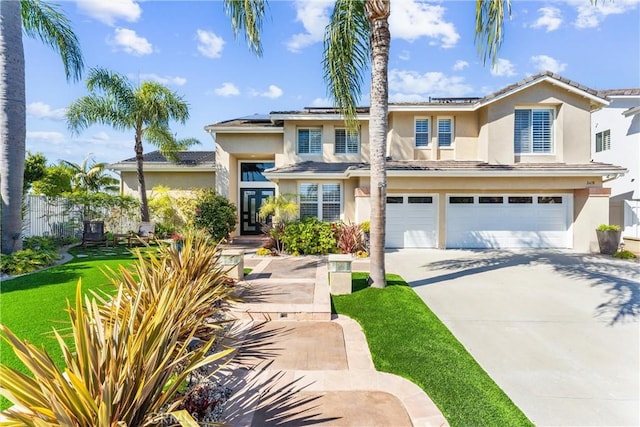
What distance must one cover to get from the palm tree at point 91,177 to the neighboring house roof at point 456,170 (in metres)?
23.3

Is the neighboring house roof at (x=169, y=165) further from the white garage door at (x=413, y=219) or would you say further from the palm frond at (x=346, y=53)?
the palm frond at (x=346, y=53)

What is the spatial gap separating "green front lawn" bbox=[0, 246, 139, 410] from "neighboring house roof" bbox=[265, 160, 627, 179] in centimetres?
848

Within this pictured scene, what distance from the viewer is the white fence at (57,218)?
1430 centimetres

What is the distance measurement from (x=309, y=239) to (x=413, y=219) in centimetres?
537


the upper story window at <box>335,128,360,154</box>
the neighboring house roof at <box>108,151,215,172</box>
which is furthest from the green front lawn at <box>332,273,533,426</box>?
the neighboring house roof at <box>108,151,215,172</box>

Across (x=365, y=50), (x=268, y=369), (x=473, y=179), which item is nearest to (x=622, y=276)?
(x=473, y=179)

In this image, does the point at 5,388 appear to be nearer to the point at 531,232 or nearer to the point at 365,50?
the point at 365,50

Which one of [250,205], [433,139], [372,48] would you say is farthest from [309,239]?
[433,139]

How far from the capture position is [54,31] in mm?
12281

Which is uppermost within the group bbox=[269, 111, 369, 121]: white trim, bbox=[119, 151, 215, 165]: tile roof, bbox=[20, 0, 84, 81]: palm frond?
bbox=[20, 0, 84, 81]: palm frond

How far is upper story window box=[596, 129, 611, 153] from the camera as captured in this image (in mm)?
21719

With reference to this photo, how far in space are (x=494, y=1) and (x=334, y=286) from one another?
7769 millimetres

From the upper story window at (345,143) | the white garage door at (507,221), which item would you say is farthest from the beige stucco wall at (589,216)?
the upper story window at (345,143)

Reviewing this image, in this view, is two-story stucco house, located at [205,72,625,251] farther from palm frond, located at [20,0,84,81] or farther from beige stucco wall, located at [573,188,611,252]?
palm frond, located at [20,0,84,81]
